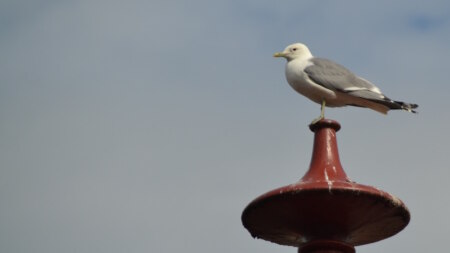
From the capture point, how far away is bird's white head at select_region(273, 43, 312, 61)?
9.90 metres

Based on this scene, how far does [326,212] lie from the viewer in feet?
20.5

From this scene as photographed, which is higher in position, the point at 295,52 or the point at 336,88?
the point at 295,52

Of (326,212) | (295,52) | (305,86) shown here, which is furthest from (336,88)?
(326,212)

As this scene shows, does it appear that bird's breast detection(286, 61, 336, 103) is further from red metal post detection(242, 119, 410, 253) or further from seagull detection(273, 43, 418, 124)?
red metal post detection(242, 119, 410, 253)

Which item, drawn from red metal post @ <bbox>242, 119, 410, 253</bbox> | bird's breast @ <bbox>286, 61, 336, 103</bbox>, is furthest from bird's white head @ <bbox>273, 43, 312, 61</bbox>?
red metal post @ <bbox>242, 119, 410, 253</bbox>

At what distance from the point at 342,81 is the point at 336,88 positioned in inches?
4.8

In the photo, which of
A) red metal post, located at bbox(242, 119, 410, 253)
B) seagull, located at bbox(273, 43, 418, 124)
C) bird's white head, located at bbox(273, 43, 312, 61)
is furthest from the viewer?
bird's white head, located at bbox(273, 43, 312, 61)

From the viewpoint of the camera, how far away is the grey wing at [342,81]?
8.91 meters

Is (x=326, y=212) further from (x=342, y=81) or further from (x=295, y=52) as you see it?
(x=295, y=52)

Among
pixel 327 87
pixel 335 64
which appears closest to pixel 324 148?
pixel 327 87

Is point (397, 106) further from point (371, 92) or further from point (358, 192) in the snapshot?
point (358, 192)

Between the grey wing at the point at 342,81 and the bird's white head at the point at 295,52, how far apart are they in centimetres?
64

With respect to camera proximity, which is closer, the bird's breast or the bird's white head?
the bird's breast

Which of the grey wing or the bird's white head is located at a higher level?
the bird's white head
